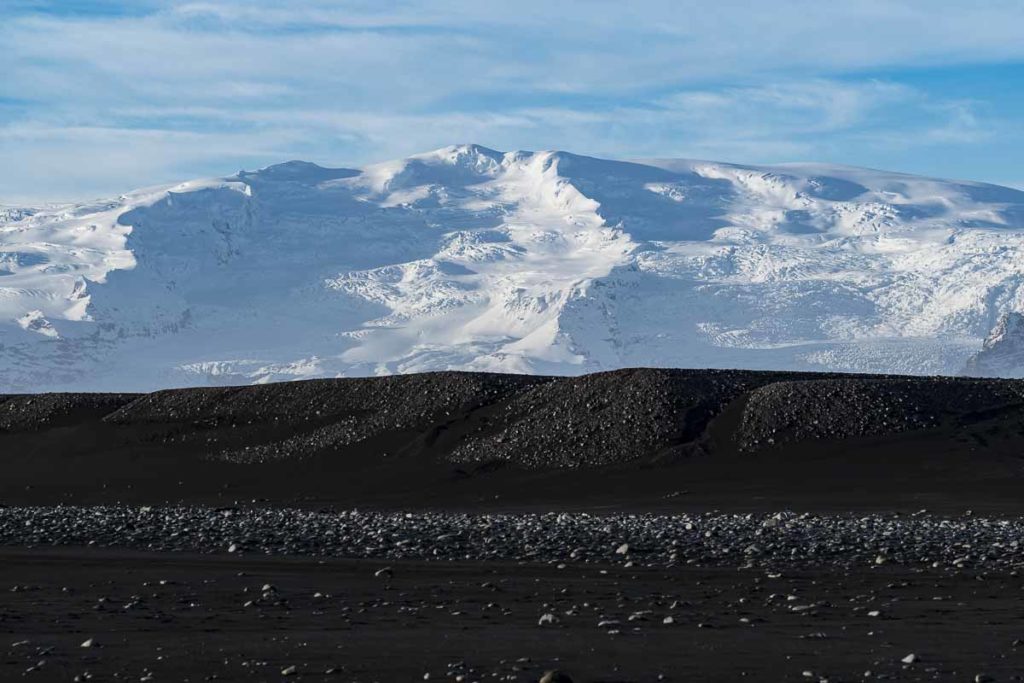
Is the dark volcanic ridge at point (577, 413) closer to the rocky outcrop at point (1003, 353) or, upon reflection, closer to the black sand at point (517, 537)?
the black sand at point (517, 537)

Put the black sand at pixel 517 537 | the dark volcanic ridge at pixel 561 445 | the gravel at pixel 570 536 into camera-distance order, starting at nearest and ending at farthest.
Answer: the black sand at pixel 517 537
the gravel at pixel 570 536
the dark volcanic ridge at pixel 561 445

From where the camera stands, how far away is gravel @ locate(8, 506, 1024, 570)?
75.5 feet

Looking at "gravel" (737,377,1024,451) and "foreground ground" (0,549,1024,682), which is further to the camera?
"gravel" (737,377,1024,451)

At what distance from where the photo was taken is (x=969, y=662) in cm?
1404

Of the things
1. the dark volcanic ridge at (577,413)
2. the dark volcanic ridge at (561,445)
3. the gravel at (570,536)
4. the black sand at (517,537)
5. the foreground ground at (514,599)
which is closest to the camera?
the foreground ground at (514,599)

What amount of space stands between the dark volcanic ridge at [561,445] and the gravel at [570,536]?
16.0 feet

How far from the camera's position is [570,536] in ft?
85.6

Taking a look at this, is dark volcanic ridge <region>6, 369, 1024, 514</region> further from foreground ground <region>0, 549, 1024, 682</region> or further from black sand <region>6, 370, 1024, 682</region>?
foreground ground <region>0, 549, 1024, 682</region>

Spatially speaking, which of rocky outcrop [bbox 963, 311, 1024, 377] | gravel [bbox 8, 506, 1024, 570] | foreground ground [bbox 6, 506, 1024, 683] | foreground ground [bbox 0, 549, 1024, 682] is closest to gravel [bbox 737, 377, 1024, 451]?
gravel [bbox 8, 506, 1024, 570]

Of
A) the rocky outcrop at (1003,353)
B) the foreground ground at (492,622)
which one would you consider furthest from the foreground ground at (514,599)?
the rocky outcrop at (1003,353)

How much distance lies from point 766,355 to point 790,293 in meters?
10.1

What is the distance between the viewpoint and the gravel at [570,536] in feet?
75.5

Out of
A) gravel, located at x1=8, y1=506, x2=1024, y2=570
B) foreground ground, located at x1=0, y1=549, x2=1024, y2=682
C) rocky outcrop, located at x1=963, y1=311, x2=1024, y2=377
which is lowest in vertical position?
rocky outcrop, located at x1=963, y1=311, x2=1024, y2=377

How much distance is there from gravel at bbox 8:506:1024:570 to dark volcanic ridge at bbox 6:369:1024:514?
16.0 ft
